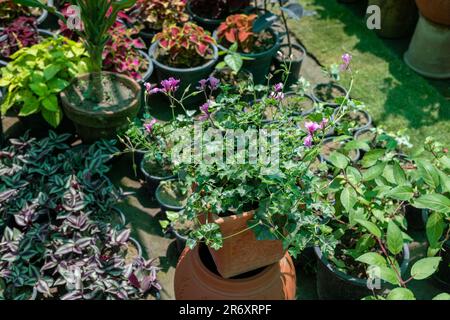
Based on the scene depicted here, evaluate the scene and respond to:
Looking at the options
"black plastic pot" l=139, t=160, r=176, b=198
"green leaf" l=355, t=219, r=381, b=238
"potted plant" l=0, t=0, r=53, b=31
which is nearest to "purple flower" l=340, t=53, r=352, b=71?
"green leaf" l=355, t=219, r=381, b=238

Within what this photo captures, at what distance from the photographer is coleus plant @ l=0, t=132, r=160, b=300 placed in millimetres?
2889

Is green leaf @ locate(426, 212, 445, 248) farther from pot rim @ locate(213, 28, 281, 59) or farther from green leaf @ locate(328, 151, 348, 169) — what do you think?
pot rim @ locate(213, 28, 281, 59)

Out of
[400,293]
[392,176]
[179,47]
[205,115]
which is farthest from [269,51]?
[400,293]

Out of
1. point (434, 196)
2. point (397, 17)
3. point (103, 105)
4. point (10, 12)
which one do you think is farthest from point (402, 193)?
point (10, 12)

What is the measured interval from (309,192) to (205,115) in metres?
0.54

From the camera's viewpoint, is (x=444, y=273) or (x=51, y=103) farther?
(x=51, y=103)

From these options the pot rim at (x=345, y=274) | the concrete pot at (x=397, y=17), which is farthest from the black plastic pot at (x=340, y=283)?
the concrete pot at (x=397, y=17)

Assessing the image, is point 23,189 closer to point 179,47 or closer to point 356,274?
point 179,47

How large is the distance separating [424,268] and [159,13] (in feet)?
10.5

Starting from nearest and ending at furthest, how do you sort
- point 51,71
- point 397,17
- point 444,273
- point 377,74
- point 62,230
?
point 62,230 < point 444,273 < point 51,71 < point 377,74 < point 397,17

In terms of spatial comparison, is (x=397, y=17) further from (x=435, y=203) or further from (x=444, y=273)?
(x=435, y=203)

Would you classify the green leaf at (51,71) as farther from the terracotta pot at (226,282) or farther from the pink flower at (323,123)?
the pink flower at (323,123)

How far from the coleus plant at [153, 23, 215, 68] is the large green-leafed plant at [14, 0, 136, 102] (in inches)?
27.2

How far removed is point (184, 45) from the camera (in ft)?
13.8
